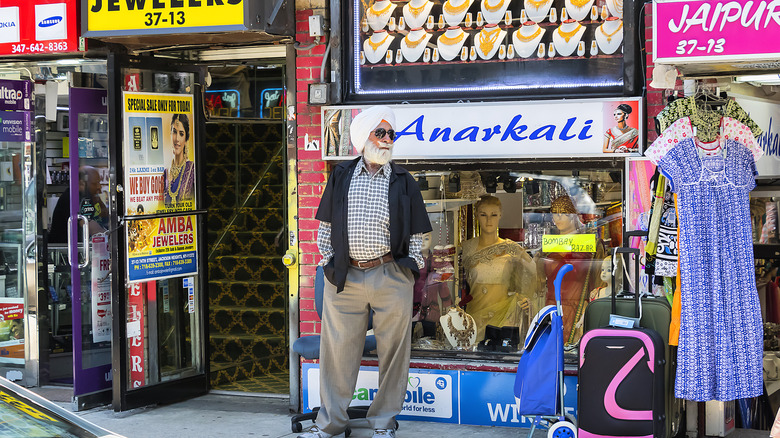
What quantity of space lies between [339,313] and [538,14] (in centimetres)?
212

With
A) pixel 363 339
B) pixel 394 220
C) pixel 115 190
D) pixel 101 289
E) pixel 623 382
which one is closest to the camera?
pixel 623 382

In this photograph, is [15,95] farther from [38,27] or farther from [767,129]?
[767,129]

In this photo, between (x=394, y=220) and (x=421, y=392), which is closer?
(x=394, y=220)

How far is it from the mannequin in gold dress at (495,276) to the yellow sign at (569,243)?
0.50ft

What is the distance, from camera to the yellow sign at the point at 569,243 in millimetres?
6371

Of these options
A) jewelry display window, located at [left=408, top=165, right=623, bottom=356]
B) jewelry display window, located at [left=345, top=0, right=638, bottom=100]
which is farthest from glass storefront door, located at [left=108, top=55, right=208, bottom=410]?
jewelry display window, located at [left=408, top=165, right=623, bottom=356]

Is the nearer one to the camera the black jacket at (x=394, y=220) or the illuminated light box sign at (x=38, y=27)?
the black jacket at (x=394, y=220)

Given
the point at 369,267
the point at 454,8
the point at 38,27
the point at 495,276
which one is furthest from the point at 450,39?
the point at 38,27

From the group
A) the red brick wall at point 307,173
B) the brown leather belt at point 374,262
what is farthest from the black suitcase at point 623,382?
the red brick wall at point 307,173

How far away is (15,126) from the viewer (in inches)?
312

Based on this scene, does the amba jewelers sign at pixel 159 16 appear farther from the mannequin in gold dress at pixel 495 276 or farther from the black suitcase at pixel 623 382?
the black suitcase at pixel 623 382

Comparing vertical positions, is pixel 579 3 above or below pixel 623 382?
above

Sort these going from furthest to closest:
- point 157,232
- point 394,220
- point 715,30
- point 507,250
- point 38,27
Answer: point 157,232, point 38,27, point 507,250, point 394,220, point 715,30

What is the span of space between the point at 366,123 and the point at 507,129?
905 millimetres
